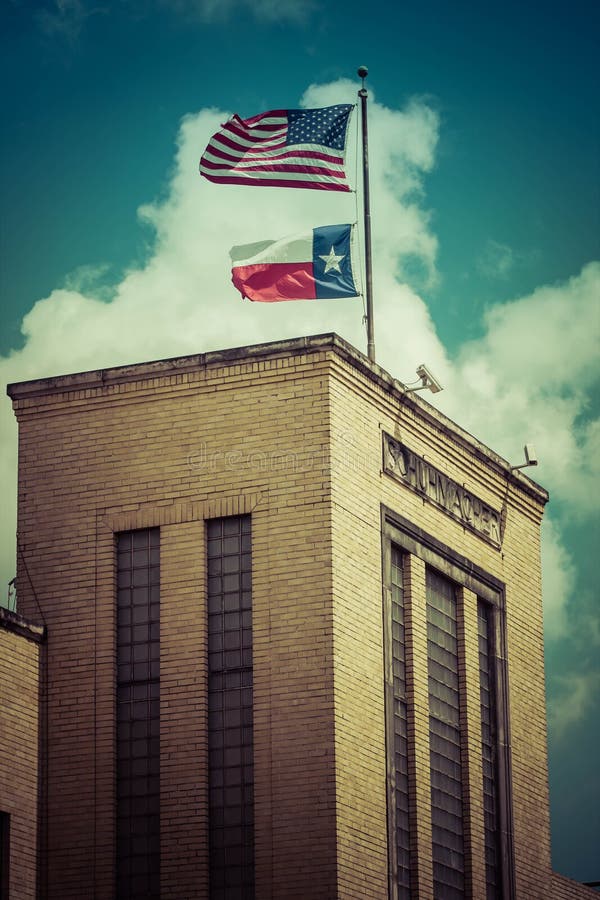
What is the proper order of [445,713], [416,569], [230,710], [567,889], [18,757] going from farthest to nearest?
[567,889] < [445,713] < [416,569] < [230,710] < [18,757]

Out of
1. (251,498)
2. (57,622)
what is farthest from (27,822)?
(251,498)

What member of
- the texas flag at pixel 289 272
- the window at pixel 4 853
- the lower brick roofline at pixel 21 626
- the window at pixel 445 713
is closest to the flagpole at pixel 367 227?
the texas flag at pixel 289 272

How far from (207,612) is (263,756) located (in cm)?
262

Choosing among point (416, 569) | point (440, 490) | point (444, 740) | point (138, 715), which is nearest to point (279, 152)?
point (440, 490)

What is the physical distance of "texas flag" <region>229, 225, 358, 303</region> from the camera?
36125mm

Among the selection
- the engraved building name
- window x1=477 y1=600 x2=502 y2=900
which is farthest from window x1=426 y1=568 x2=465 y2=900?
the engraved building name

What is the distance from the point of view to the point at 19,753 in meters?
32.7

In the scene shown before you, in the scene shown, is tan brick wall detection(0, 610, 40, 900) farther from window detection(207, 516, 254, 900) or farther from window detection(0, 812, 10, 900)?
window detection(207, 516, 254, 900)

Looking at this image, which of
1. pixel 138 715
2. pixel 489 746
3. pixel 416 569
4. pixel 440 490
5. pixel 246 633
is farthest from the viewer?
pixel 489 746

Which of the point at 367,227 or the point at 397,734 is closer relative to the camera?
the point at 397,734

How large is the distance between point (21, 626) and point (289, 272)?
781 cm

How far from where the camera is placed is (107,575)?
112 feet

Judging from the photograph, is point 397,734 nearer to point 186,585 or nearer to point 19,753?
point 186,585

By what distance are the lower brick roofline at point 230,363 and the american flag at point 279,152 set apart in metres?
3.70
